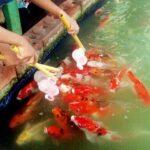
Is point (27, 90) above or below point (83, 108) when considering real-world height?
above

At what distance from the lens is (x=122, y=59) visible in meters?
6.00

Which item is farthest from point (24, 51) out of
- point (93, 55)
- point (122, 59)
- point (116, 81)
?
point (122, 59)

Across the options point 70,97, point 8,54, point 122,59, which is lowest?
point 122,59

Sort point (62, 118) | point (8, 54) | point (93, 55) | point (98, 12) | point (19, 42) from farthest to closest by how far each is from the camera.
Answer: point (98, 12)
point (93, 55)
point (62, 118)
point (8, 54)
point (19, 42)

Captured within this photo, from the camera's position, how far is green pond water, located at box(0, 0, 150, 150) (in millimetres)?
4586

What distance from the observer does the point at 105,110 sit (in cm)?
499

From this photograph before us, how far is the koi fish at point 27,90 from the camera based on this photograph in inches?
209

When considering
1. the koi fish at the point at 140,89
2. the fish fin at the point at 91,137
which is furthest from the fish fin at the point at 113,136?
the koi fish at the point at 140,89

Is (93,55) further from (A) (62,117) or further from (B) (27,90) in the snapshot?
(A) (62,117)

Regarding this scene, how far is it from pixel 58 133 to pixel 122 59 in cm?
195

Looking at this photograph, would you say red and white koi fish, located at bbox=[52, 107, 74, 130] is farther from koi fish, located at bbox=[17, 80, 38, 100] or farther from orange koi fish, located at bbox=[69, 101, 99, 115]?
koi fish, located at bbox=[17, 80, 38, 100]

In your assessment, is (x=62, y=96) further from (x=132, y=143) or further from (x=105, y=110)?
(x=132, y=143)

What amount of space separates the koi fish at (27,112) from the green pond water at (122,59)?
0.12 meters

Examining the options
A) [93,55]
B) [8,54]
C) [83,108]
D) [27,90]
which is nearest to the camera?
[8,54]
